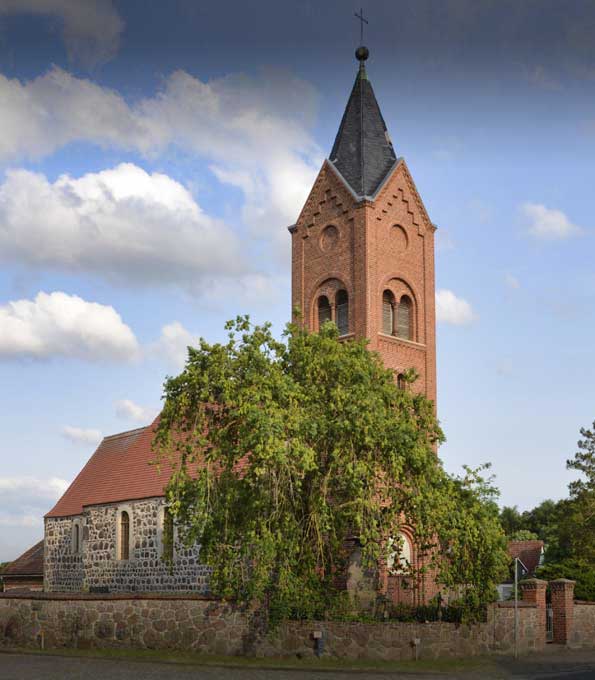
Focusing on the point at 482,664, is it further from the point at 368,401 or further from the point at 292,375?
the point at 292,375

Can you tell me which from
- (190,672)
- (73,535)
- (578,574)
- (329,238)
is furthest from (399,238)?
(190,672)

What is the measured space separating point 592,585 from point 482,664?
9.58 m

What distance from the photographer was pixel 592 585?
31031 millimetres

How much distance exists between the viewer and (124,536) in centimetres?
3612

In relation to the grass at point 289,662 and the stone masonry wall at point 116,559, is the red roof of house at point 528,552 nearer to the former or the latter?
the stone masonry wall at point 116,559

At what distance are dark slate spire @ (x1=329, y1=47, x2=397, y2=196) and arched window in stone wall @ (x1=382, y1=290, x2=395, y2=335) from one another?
176 inches

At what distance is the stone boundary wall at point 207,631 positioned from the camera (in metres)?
22.9

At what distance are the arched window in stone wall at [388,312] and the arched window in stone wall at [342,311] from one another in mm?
1546

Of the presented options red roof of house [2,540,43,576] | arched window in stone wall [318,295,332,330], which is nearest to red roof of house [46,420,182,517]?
red roof of house [2,540,43,576]

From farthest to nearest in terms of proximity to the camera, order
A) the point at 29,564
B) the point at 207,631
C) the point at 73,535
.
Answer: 1. the point at 29,564
2. the point at 73,535
3. the point at 207,631

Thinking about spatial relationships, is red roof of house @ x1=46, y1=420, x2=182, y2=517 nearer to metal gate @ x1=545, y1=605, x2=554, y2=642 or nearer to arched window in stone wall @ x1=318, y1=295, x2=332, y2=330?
arched window in stone wall @ x1=318, y1=295, x2=332, y2=330

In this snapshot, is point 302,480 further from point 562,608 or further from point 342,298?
point 342,298

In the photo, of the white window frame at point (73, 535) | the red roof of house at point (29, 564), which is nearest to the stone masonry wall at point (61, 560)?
the white window frame at point (73, 535)

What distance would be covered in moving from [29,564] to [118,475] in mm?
10068
